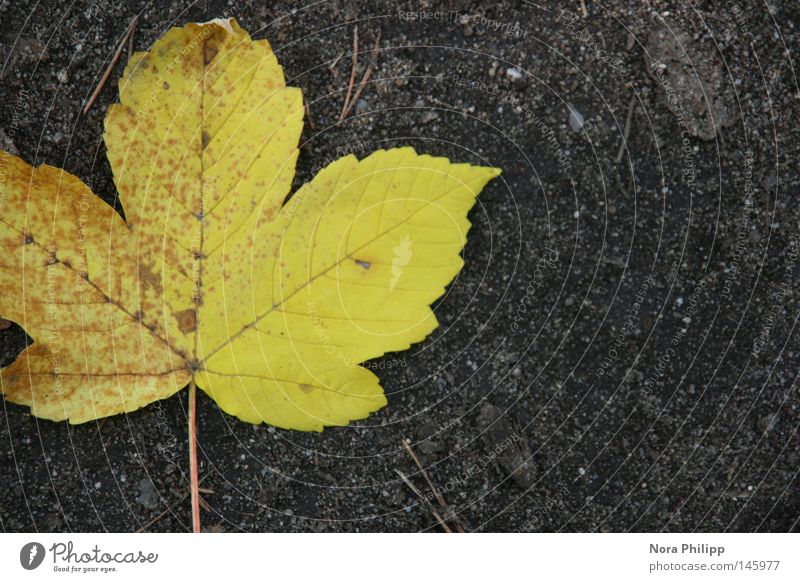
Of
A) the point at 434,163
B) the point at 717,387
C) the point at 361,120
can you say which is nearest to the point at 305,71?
the point at 361,120

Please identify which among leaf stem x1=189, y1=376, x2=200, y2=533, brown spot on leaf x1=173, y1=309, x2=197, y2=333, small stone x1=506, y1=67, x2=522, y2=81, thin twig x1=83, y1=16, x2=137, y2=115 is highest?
small stone x1=506, y1=67, x2=522, y2=81

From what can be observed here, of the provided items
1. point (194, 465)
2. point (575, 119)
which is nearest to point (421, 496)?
point (194, 465)

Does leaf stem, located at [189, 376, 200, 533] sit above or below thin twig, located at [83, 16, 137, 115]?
below

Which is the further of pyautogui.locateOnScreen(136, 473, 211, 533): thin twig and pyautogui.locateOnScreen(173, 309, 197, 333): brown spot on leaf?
pyautogui.locateOnScreen(136, 473, 211, 533): thin twig

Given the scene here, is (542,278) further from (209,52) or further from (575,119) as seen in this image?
(209,52)

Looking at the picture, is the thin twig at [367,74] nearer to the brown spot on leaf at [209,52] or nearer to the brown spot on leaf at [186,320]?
the brown spot on leaf at [209,52]

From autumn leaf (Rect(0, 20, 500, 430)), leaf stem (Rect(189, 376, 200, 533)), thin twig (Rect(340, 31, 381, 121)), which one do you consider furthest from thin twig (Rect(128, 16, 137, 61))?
leaf stem (Rect(189, 376, 200, 533))

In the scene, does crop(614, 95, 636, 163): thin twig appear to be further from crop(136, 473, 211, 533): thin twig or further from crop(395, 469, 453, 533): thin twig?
crop(136, 473, 211, 533): thin twig
